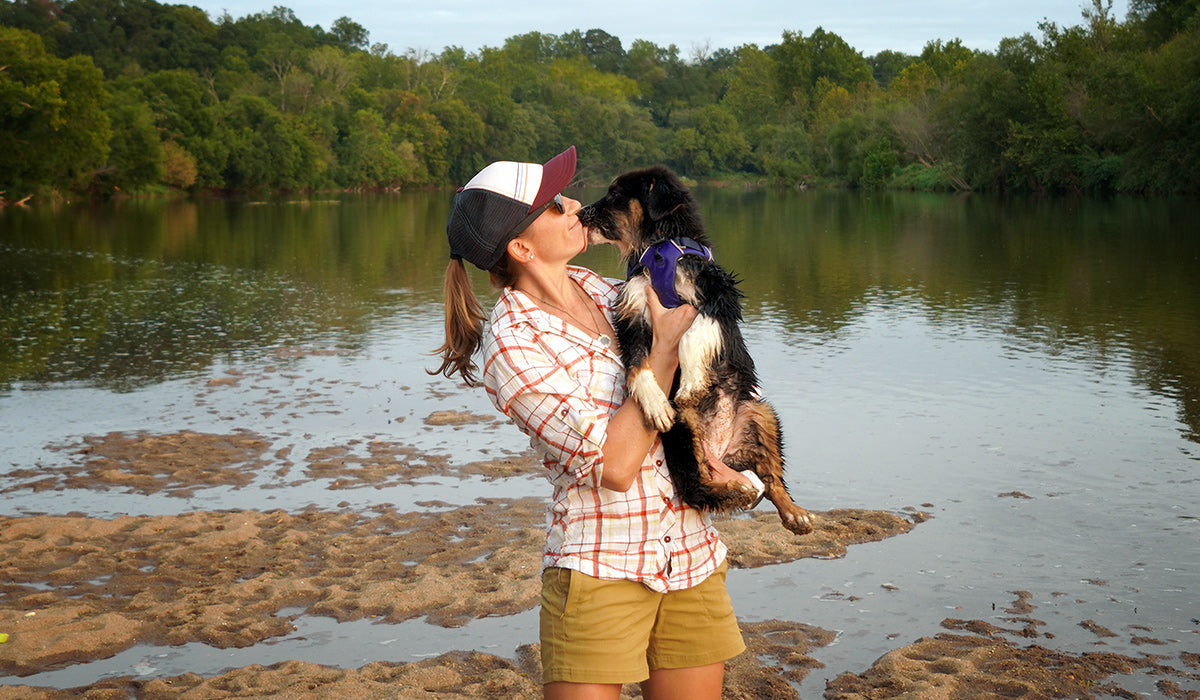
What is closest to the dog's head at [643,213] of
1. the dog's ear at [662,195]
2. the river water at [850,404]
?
the dog's ear at [662,195]

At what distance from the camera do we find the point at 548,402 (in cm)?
267

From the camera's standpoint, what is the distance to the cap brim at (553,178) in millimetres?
2859

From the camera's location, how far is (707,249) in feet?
10.3

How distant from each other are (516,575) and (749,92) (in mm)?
128463

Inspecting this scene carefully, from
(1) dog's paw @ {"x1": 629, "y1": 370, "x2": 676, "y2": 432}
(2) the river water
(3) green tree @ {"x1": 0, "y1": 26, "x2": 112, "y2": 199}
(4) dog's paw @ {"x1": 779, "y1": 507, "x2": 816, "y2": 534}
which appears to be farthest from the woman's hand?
(3) green tree @ {"x1": 0, "y1": 26, "x2": 112, "y2": 199}

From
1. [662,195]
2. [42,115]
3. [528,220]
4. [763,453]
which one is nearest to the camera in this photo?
[528,220]

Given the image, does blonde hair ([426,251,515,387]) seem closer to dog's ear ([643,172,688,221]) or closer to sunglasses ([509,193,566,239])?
sunglasses ([509,193,566,239])

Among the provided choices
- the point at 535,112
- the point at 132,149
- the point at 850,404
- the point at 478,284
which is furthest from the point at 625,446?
the point at 535,112

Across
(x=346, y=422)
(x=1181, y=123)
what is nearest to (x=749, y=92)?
(x=1181, y=123)

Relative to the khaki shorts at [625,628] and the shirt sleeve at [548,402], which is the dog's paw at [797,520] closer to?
the khaki shorts at [625,628]

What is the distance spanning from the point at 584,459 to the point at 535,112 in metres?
116

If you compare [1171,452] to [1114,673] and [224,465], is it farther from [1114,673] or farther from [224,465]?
[224,465]

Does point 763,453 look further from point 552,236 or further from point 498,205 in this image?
point 498,205

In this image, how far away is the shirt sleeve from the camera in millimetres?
2637
